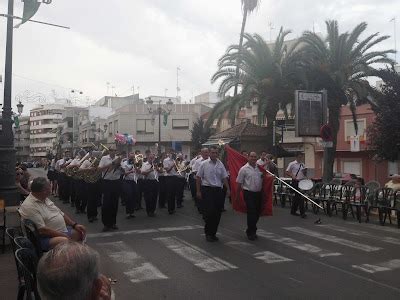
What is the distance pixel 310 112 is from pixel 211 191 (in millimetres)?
9895

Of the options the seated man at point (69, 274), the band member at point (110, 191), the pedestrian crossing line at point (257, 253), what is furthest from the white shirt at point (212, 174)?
the seated man at point (69, 274)

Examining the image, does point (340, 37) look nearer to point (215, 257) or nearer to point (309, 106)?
point (309, 106)

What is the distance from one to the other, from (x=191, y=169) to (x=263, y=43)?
914 centimetres

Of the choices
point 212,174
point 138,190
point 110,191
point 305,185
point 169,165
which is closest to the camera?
point 212,174

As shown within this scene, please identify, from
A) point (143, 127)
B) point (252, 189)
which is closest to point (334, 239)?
point (252, 189)

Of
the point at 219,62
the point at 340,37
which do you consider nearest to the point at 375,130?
the point at 340,37

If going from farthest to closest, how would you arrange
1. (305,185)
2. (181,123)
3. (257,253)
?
(181,123), (305,185), (257,253)

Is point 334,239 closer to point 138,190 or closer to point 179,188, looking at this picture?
point 179,188

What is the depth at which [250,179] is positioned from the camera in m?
9.98

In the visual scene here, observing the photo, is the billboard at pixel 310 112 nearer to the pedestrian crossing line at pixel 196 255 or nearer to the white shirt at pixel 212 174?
the white shirt at pixel 212 174

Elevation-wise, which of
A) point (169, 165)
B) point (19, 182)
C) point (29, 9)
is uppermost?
point (29, 9)

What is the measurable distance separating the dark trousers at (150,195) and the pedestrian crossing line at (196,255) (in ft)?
12.9

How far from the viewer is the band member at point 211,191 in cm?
953

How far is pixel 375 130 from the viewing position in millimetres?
23391
